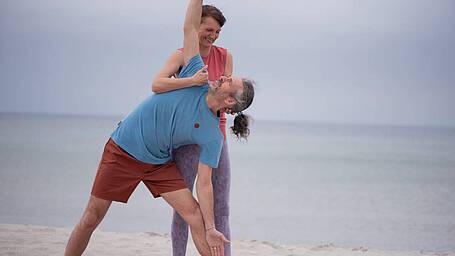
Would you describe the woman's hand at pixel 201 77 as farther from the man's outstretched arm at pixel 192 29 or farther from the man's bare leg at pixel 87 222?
the man's bare leg at pixel 87 222

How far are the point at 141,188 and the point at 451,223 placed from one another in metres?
4.58

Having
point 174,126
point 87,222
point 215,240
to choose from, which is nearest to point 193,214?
point 215,240

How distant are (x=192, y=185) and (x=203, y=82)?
623mm

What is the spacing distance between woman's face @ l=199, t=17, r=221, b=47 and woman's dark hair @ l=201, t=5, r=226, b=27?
0.02 meters

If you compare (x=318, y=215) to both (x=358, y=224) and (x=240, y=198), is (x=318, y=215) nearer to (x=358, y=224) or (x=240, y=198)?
(x=358, y=224)

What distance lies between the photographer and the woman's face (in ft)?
11.7

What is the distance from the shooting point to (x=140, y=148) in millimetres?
3480

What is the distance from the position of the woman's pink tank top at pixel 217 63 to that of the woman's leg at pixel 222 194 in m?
0.15

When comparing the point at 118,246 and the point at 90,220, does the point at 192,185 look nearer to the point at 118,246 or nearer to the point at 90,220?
the point at 90,220

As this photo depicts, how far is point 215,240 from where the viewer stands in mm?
3432

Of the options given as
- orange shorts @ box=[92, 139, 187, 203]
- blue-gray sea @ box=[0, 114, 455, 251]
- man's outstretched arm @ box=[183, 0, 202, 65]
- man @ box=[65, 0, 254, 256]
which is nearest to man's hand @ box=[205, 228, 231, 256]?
man @ box=[65, 0, 254, 256]

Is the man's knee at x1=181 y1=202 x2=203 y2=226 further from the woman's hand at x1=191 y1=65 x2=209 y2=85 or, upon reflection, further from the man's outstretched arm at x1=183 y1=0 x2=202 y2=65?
the man's outstretched arm at x1=183 y1=0 x2=202 y2=65

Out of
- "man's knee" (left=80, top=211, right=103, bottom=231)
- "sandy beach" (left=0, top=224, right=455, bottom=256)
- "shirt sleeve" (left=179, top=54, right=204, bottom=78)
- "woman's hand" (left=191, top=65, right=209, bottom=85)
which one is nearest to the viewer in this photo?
"woman's hand" (left=191, top=65, right=209, bottom=85)

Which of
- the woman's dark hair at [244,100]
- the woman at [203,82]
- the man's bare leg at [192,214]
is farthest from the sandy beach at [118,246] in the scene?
the woman's dark hair at [244,100]
